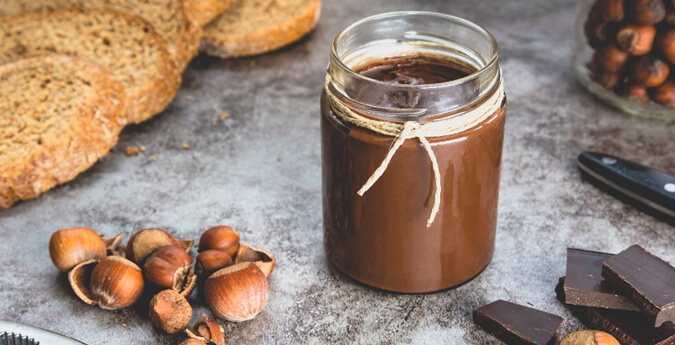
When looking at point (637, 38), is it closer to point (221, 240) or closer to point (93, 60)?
point (221, 240)

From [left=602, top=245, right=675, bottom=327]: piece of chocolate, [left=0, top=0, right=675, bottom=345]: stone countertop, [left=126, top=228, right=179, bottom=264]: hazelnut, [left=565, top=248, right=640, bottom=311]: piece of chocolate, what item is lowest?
[left=0, top=0, right=675, bottom=345]: stone countertop

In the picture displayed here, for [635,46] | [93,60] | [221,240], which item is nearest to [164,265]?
[221,240]

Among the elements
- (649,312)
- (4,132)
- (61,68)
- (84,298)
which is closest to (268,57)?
(61,68)

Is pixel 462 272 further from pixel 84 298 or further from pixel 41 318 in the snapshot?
pixel 41 318

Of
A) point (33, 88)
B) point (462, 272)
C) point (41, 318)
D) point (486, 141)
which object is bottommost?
point (41, 318)

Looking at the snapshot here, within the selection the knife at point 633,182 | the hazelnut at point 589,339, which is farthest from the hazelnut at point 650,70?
the hazelnut at point 589,339

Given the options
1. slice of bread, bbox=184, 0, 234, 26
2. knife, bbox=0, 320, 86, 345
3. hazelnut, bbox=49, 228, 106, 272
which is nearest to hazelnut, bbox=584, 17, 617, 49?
slice of bread, bbox=184, 0, 234, 26

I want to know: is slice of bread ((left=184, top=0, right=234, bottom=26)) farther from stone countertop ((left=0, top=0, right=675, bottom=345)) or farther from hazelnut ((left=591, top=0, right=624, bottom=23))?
hazelnut ((left=591, top=0, right=624, bottom=23))
